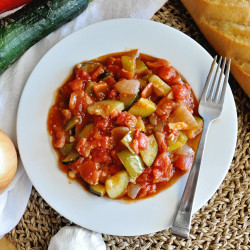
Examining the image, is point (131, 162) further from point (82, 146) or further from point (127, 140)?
point (82, 146)

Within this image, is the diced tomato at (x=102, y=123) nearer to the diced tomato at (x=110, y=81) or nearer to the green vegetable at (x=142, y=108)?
the green vegetable at (x=142, y=108)

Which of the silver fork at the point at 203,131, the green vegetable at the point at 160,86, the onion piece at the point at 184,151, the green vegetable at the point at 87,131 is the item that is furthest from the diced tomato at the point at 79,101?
the silver fork at the point at 203,131

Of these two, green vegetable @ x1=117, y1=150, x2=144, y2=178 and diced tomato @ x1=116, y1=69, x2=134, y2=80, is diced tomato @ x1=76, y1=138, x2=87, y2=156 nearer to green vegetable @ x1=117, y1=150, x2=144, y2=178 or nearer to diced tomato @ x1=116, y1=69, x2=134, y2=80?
green vegetable @ x1=117, y1=150, x2=144, y2=178

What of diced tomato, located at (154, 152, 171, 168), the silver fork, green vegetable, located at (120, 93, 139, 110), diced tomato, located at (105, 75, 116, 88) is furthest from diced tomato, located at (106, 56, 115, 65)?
diced tomato, located at (154, 152, 171, 168)

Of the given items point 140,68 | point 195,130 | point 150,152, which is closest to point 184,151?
point 195,130

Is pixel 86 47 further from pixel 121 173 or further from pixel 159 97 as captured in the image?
pixel 121 173
